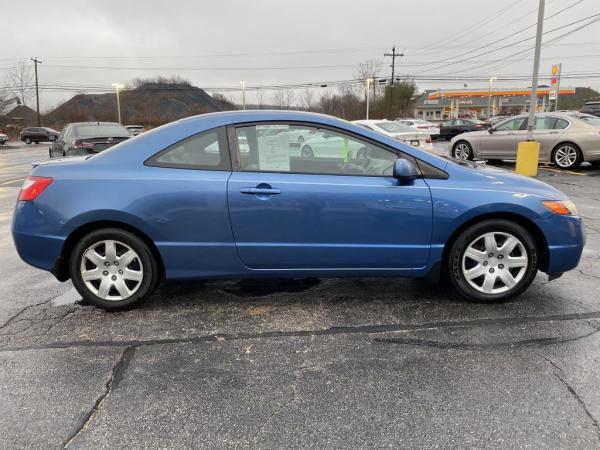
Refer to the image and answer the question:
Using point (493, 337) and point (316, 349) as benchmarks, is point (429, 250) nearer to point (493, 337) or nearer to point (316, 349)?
point (493, 337)

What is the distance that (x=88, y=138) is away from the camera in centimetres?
1255

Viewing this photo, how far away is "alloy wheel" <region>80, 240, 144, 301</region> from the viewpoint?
148 inches

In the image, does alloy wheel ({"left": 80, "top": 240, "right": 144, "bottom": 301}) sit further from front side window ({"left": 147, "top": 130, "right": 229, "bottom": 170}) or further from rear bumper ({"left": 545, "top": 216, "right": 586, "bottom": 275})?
rear bumper ({"left": 545, "top": 216, "right": 586, "bottom": 275})

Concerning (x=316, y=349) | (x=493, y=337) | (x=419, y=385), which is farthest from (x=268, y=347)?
(x=493, y=337)

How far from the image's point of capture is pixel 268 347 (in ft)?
10.8

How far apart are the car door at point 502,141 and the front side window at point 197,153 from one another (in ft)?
40.0

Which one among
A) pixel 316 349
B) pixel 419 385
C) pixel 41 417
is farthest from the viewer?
pixel 316 349

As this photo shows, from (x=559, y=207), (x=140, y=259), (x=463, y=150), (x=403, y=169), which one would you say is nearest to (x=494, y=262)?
(x=559, y=207)

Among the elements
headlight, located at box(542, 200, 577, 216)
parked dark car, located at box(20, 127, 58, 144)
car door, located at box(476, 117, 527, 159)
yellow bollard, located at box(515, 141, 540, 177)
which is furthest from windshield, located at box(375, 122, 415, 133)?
parked dark car, located at box(20, 127, 58, 144)

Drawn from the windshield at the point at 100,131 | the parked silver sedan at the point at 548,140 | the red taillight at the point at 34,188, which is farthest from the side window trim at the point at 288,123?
the parked silver sedan at the point at 548,140

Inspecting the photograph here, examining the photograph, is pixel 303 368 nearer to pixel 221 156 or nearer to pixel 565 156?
pixel 221 156

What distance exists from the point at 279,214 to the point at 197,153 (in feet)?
2.72

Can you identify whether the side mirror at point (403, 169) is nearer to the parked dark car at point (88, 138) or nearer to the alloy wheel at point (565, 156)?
the parked dark car at point (88, 138)

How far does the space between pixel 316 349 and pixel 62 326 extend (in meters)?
2.01
